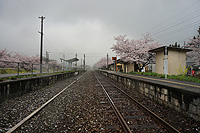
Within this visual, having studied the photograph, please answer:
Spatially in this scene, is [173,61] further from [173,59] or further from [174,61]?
[173,59]

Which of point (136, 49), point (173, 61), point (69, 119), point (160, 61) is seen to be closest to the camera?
point (69, 119)

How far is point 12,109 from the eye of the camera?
13.6 ft

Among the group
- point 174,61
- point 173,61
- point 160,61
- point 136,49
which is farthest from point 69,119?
point 136,49

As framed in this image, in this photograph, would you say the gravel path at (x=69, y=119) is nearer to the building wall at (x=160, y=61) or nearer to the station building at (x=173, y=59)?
the station building at (x=173, y=59)

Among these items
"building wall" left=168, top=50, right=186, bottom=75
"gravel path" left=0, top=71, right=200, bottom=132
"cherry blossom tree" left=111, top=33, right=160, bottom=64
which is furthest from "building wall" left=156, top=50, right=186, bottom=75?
"gravel path" left=0, top=71, right=200, bottom=132

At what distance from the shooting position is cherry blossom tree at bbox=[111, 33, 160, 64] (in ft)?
71.4

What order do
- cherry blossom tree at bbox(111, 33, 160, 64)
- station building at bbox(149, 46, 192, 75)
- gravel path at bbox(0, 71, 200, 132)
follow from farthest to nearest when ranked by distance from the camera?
1. cherry blossom tree at bbox(111, 33, 160, 64)
2. station building at bbox(149, 46, 192, 75)
3. gravel path at bbox(0, 71, 200, 132)

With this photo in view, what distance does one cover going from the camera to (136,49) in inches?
912

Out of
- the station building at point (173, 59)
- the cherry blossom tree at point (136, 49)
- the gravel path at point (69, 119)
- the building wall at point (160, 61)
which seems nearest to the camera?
the gravel path at point (69, 119)

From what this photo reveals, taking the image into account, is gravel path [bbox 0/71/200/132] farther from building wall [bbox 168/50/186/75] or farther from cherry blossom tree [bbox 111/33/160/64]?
cherry blossom tree [bbox 111/33/160/64]

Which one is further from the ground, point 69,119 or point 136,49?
point 136,49

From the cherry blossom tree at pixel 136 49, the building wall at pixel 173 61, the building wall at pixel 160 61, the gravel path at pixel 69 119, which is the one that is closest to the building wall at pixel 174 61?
the building wall at pixel 173 61

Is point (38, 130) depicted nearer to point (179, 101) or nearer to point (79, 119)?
point (79, 119)

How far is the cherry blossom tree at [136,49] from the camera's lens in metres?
21.8
